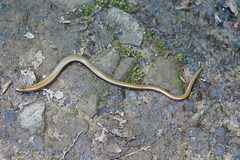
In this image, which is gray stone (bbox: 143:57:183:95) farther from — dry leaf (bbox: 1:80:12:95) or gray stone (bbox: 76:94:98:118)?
dry leaf (bbox: 1:80:12:95)

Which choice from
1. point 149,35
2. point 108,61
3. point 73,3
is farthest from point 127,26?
point 73,3

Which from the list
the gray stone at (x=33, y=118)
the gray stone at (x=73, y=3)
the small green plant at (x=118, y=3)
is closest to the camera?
the gray stone at (x=33, y=118)

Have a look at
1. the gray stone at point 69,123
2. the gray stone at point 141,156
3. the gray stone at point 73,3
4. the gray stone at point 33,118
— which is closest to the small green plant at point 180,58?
the gray stone at point 141,156

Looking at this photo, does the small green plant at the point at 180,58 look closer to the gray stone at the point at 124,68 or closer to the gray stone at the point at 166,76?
the gray stone at the point at 166,76

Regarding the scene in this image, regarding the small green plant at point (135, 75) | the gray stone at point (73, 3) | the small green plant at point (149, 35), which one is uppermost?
the gray stone at point (73, 3)

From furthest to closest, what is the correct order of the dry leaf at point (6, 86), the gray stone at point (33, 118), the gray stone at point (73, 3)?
the gray stone at point (73, 3), the dry leaf at point (6, 86), the gray stone at point (33, 118)

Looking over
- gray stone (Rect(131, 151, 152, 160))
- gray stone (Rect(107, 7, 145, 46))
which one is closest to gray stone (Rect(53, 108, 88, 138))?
gray stone (Rect(131, 151, 152, 160))

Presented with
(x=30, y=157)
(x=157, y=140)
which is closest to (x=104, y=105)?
(x=157, y=140)

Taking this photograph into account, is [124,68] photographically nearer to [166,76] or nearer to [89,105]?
[166,76]
